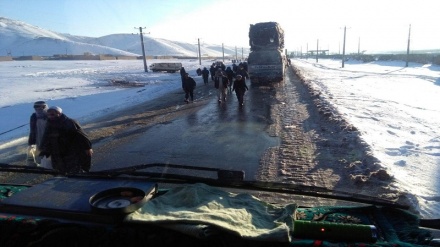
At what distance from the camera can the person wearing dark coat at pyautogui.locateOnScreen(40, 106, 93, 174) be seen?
17.1 feet

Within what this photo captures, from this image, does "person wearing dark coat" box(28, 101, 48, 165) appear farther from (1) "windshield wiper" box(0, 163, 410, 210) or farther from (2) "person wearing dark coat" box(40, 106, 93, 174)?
(1) "windshield wiper" box(0, 163, 410, 210)

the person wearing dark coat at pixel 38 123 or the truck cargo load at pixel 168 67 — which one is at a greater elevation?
the person wearing dark coat at pixel 38 123

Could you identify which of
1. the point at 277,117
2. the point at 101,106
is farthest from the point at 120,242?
the point at 101,106

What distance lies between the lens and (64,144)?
5293 mm

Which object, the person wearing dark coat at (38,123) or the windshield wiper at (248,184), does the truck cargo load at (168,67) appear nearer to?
the person wearing dark coat at (38,123)

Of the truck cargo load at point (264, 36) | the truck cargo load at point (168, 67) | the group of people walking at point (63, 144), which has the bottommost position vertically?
the truck cargo load at point (168, 67)

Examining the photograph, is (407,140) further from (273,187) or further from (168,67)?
(168,67)

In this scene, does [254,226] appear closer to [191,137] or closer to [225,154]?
[225,154]

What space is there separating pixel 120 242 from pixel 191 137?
25.5ft

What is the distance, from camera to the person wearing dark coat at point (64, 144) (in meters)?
5.21

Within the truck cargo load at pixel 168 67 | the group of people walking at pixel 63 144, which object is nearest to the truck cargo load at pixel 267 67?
the group of people walking at pixel 63 144

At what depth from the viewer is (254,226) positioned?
198 centimetres

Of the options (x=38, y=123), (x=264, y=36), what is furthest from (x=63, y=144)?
(x=264, y=36)

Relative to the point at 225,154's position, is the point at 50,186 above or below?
above
